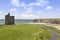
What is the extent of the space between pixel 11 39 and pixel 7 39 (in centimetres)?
57

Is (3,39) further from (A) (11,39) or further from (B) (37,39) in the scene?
(B) (37,39)

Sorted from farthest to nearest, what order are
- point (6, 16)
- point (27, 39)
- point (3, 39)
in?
point (6, 16) < point (27, 39) < point (3, 39)

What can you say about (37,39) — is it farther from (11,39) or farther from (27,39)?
(11,39)

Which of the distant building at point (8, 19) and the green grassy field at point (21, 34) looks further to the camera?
the distant building at point (8, 19)

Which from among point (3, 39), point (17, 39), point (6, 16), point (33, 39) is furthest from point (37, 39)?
point (6, 16)

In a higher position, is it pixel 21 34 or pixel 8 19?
pixel 8 19

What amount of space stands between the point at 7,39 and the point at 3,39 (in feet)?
1.83

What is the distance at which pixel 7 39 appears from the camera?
2056cm

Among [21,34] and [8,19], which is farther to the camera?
[8,19]

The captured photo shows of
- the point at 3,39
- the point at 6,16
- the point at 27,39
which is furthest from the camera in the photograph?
the point at 6,16

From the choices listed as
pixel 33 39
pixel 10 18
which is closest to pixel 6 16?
pixel 10 18

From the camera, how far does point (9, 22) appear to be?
4712 centimetres

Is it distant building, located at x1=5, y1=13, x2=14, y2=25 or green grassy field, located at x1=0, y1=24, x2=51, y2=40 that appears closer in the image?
green grassy field, located at x1=0, y1=24, x2=51, y2=40

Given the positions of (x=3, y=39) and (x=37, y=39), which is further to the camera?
(x=37, y=39)
